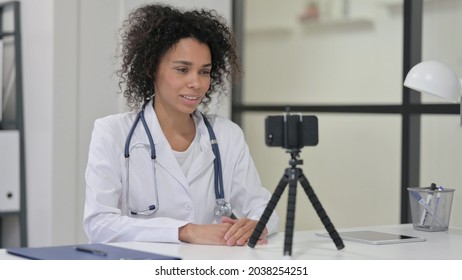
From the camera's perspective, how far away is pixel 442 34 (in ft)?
10.4

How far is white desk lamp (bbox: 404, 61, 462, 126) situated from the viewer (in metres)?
2.32

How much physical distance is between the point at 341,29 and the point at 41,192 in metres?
1.61

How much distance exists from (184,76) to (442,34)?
123cm

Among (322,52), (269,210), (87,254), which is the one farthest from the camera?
(322,52)

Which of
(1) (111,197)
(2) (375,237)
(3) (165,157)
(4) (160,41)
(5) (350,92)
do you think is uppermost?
(4) (160,41)

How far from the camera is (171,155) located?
249 cm

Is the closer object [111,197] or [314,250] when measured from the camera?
[314,250]

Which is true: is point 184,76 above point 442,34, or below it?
below

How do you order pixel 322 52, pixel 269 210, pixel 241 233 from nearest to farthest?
pixel 269 210 → pixel 241 233 → pixel 322 52

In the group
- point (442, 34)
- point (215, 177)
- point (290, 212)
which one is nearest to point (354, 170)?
point (442, 34)

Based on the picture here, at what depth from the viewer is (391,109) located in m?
3.42

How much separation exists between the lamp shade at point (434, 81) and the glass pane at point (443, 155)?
789 mm

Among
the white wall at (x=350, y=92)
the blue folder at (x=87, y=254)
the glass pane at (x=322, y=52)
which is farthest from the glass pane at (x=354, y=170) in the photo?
the blue folder at (x=87, y=254)

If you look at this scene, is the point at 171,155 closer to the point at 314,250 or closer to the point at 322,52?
the point at 314,250
